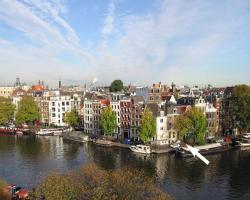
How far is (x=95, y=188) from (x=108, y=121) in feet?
201

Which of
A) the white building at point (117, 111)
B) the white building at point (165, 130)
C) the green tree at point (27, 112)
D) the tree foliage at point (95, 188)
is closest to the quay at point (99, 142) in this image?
the white building at point (165, 130)

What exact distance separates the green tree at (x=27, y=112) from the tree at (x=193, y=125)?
58.7 metres

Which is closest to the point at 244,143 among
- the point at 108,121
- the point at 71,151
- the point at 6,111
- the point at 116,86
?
the point at 108,121

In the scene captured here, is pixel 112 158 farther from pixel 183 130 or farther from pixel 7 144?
pixel 7 144

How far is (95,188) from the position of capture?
35.1 metres

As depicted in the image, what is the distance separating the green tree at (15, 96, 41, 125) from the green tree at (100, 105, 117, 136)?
41.3 meters

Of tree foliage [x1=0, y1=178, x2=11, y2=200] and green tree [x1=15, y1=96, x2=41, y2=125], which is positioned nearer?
tree foliage [x1=0, y1=178, x2=11, y2=200]

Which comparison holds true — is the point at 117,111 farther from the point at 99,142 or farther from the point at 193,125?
the point at 193,125

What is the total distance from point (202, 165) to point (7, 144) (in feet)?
172

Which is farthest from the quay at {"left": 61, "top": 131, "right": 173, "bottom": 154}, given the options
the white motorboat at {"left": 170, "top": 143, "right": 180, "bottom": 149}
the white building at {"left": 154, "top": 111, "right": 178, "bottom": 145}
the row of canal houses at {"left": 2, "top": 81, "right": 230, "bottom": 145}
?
the row of canal houses at {"left": 2, "top": 81, "right": 230, "bottom": 145}

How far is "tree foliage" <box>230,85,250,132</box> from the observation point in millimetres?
97625

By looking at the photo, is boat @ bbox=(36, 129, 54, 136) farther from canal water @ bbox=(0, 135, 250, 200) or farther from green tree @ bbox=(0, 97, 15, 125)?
green tree @ bbox=(0, 97, 15, 125)

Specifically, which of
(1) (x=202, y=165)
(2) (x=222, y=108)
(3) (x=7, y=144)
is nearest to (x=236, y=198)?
(1) (x=202, y=165)

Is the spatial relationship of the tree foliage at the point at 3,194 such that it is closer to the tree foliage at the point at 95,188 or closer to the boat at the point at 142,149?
the tree foliage at the point at 95,188
